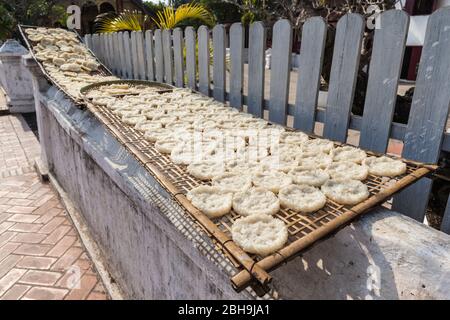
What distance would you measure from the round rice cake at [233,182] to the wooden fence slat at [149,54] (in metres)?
3.85

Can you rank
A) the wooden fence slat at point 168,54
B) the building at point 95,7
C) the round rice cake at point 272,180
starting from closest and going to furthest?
the round rice cake at point 272,180 → the wooden fence slat at point 168,54 → the building at point 95,7

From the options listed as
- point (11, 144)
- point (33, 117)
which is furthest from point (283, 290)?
point (33, 117)

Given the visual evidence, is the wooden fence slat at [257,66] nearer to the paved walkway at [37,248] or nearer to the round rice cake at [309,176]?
the round rice cake at [309,176]

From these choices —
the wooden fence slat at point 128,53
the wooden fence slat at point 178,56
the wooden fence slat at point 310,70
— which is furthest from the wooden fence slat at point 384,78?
the wooden fence slat at point 128,53

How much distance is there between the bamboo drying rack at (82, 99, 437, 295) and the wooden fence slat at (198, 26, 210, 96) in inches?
73.9

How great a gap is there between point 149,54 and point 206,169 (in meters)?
3.86

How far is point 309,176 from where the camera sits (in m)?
1.76

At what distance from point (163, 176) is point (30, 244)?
2932 millimetres

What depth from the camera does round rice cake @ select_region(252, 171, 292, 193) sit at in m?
1.67

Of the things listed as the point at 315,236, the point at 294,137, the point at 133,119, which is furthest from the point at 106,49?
the point at 315,236

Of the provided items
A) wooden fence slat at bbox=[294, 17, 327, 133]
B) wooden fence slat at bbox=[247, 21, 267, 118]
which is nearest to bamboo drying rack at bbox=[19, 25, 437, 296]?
wooden fence slat at bbox=[294, 17, 327, 133]

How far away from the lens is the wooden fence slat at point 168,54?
14.7ft

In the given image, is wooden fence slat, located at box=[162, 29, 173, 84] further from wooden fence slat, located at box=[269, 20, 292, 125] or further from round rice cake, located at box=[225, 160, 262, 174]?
round rice cake, located at box=[225, 160, 262, 174]

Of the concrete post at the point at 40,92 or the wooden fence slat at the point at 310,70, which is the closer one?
the wooden fence slat at the point at 310,70
